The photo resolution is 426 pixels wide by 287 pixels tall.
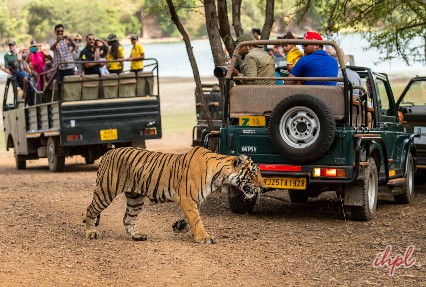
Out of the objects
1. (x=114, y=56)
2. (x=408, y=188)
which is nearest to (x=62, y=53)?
(x=114, y=56)

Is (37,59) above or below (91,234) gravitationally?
above

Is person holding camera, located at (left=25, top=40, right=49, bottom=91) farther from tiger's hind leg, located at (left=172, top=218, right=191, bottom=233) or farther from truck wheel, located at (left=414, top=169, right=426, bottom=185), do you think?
tiger's hind leg, located at (left=172, top=218, right=191, bottom=233)

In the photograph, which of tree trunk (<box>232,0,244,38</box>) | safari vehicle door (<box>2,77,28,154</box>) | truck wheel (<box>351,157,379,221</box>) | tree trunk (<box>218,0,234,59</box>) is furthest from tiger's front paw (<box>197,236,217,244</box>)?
safari vehicle door (<box>2,77,28,154</box>)

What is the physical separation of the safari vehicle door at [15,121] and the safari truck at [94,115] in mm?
653

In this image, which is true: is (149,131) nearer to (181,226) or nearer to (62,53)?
(62,53)

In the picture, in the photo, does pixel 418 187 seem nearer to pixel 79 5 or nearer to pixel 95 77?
pixel 95 77

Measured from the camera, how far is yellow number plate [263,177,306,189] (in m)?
11.5

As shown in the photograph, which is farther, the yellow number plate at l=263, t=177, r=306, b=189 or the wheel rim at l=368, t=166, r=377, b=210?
the wheel rim at l=368, t=166, r=377, b=210

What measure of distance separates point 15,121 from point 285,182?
10.7 metres

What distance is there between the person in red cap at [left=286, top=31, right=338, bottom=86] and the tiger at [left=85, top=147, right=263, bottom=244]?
208 cm

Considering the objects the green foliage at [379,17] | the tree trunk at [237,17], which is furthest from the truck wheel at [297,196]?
the green foliage at [379,17]

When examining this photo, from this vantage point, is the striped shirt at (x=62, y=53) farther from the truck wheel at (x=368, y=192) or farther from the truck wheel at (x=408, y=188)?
the truck wheel at (x=368, y=192)

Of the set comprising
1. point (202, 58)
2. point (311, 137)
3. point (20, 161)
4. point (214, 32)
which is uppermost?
point (214, 32)

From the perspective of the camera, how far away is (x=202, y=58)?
69250 millimetres
